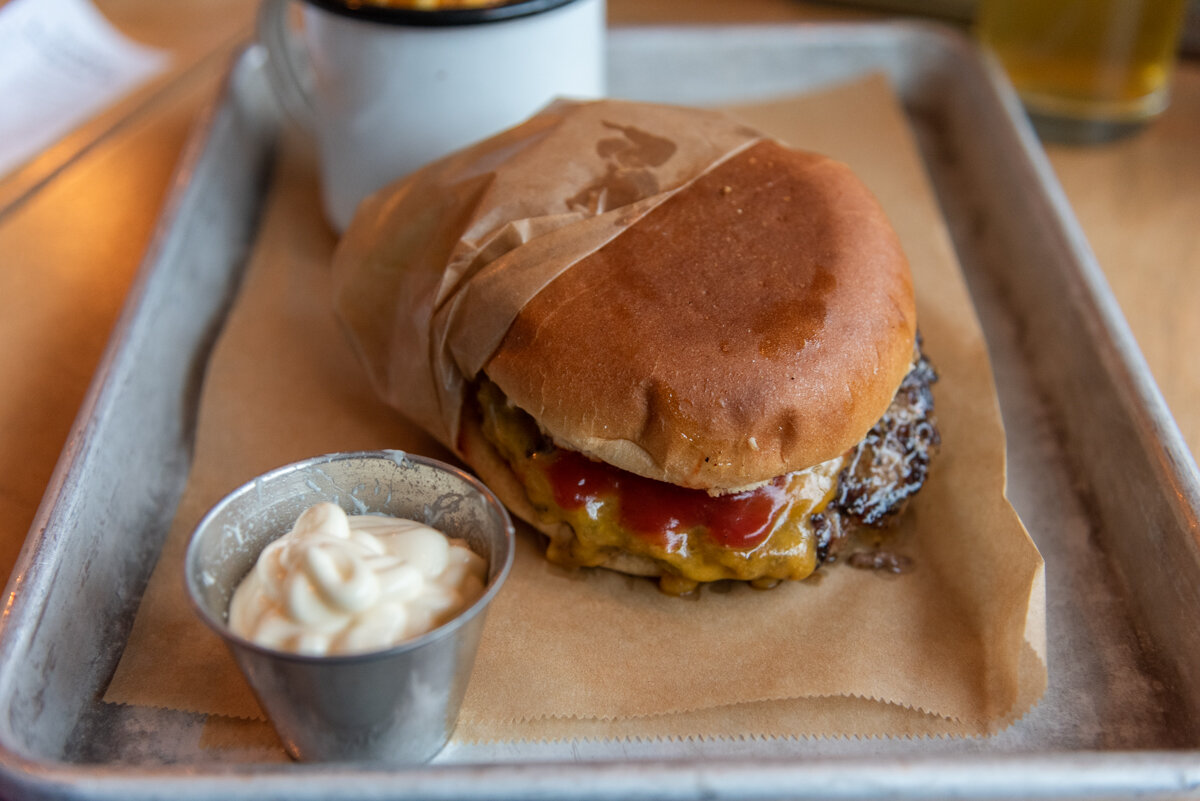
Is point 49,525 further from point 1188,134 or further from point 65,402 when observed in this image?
point 1188,134

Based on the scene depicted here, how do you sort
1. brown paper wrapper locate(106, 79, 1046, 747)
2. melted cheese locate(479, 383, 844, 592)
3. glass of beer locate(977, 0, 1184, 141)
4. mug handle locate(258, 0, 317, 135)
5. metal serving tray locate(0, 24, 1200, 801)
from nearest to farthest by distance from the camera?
→ metal serving tray locate(0, 24, 1200, 801) < brown paper wrapper locate(106, 79, 1046, 747) < melted cheese locate(479, 383, 844, 592) < mug handle locate(258, 0, 317, 135) < glass of beer locate(977, 0, 1184, 141)

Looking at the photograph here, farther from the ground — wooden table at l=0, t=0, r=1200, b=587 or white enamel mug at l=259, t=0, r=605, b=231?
white enamel mug at l=259, t=0, r=605, b=231

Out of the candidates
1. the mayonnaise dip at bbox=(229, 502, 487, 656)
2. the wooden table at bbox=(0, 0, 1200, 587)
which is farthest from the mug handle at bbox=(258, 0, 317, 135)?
the mayonnaise dip at bbox=(229, 502, 487, 656)

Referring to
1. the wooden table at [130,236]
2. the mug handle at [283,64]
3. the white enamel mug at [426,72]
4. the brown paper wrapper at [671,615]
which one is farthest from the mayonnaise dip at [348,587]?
the mug handle at [283,64]

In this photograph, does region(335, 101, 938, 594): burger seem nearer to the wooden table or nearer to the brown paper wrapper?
the brown paper wrapper

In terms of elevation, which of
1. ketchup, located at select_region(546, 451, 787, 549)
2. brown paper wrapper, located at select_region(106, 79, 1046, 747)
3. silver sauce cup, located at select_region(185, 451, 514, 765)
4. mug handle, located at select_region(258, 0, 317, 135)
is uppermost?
mug handle, located at select_region(258, 0, 317, 135)

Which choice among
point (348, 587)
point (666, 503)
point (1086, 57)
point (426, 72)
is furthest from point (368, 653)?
point (1086, 57)

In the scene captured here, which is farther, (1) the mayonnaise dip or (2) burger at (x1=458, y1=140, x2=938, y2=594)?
(2) burger at (x1=458, y1=140, x2=938, y2=594)

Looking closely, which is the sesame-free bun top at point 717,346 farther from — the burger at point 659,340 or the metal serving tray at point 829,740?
the metal serving tray at point 829,740

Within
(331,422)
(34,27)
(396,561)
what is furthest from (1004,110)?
(34,27)
